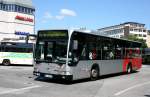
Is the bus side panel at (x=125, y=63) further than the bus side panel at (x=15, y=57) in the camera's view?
No

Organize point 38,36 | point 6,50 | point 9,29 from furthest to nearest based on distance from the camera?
point 9,29, point 6,50, point 38,36

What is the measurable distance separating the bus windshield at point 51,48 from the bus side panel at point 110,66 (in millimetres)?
3959

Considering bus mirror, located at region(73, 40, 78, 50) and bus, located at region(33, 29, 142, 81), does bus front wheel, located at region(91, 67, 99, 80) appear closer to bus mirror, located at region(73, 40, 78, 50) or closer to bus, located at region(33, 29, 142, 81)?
bus, located at region(33, 29, 142, 81)

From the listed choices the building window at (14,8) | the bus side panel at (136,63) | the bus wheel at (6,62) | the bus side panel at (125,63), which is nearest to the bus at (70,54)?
the bus side panel at (125,63)

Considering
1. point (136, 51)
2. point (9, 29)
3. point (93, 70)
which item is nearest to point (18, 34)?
point (9, 29)

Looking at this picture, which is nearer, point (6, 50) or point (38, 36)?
point (38, 36)

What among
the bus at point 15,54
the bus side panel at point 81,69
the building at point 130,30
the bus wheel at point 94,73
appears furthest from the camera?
the building at point 130,30

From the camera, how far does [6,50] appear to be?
113 feet

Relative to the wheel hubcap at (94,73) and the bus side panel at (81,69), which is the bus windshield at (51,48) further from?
the wheel hubcap at (94,73)

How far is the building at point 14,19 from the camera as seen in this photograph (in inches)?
2869

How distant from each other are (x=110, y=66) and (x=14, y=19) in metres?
54.6

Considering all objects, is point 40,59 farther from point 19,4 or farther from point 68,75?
point 19,4

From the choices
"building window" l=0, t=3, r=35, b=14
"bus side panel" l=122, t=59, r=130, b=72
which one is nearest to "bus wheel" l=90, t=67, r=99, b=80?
"bus side panel" l=122, t=59, r=130, b=72

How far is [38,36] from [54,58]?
187 centimetres
